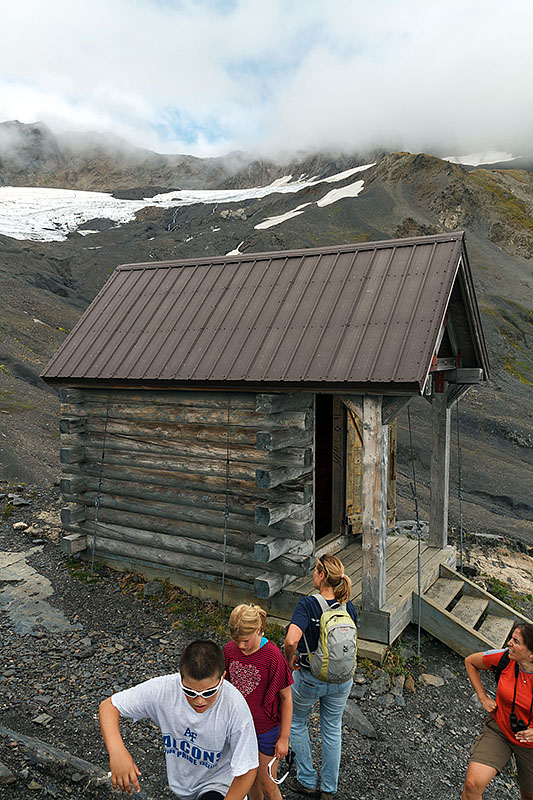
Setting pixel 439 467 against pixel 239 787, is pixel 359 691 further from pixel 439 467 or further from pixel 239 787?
pixel 439 467

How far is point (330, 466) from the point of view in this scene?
32.2ft

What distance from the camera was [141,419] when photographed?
8414 mm

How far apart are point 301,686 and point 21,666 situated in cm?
375

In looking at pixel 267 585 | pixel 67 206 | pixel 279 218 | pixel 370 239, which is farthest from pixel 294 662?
pixel 67 206

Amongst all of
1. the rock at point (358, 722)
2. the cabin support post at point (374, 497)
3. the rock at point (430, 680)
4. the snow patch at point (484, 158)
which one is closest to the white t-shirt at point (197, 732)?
the rock at point (358, 722)

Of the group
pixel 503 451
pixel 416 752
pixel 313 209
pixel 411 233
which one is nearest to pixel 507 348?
pixel 503 451

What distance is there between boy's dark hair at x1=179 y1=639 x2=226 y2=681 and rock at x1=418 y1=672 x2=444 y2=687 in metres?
4.67

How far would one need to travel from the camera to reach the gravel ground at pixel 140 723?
→ 4840 millimetres

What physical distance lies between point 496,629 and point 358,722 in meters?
2.71

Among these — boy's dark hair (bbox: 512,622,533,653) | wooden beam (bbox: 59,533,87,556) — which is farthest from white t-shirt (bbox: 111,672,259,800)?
wooden beam (bbox: 59,533,87,556)

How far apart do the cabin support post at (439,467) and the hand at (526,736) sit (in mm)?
5598

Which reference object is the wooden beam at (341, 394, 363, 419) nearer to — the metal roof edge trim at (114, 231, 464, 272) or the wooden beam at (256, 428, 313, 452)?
the wooden beam at (256, 428, 313, 452)

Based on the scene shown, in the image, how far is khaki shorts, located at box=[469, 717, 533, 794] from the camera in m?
3.77

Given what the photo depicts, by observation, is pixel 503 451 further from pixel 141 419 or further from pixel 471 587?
pixel 141 419
